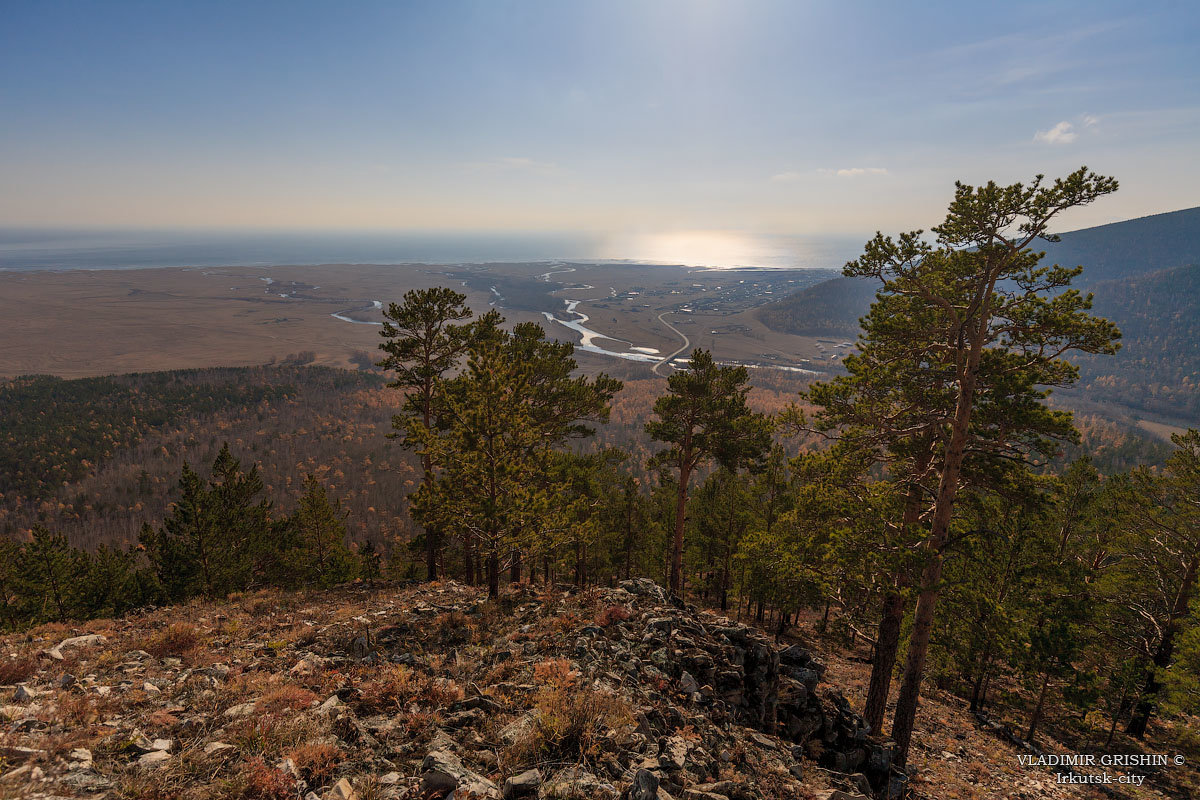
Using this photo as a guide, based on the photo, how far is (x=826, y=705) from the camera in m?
12.2

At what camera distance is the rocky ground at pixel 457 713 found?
21.2ft

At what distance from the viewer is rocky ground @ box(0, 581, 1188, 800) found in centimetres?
646

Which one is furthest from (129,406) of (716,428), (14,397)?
(716,428)

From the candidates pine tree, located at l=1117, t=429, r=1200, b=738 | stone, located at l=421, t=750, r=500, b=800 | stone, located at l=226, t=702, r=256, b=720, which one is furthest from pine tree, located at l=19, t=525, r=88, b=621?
pine tree, located at l=1117, t=429, r=1200, b=738

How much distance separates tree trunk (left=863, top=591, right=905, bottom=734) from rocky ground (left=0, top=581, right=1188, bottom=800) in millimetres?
1731

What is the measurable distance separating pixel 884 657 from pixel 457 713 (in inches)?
503

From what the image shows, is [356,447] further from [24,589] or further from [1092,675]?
[1092,675]

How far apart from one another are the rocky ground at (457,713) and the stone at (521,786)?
0.03 m

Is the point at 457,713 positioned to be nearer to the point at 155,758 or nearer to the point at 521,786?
the point at 521,786

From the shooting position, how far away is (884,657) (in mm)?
14375

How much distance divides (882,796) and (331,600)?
20.2m

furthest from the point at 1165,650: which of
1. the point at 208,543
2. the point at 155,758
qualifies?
the point at 208,543

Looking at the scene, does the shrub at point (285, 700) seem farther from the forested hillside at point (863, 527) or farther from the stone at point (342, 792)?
the stone at point (342, 792)

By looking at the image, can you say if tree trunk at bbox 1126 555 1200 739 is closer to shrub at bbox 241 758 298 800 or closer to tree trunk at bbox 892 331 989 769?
tree trunk at bbox 892 331 989 769
